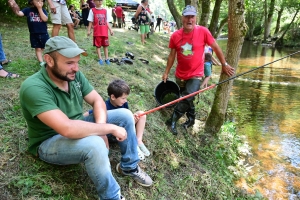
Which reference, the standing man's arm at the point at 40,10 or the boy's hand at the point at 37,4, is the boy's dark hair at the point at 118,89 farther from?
the boy's hand at the point at 37,4

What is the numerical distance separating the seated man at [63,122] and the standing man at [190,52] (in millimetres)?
2194

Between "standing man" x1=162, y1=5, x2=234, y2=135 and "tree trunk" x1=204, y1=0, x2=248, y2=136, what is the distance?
9.2 inches

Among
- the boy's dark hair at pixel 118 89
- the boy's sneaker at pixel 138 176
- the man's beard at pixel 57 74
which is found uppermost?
the man's beard at pixel 57 74

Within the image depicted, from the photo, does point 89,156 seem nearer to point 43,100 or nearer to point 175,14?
point 43,100

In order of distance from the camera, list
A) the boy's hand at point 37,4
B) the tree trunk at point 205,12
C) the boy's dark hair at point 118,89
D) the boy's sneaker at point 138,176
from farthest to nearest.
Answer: the tree trunk at point 205,12
the boy's hand at point 37,4
the boy's dark hair at point 118,89
the boy's sneaker at point 138,176

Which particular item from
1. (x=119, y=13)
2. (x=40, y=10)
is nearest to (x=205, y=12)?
(x=40, y=10)

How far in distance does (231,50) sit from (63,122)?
3289 mm

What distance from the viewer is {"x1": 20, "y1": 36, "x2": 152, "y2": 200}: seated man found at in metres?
2.15

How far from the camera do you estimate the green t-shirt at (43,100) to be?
215cm

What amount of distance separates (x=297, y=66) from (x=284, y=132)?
995 cm

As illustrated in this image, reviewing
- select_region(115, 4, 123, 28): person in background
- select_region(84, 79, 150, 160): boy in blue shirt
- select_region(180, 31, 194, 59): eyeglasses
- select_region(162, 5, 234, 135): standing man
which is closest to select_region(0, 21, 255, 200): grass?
select_region(84, 79, 150, 160): boy in blue shirt

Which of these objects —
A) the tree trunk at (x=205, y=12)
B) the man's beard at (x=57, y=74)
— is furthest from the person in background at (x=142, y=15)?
the man's beard at (x=57, y=74)

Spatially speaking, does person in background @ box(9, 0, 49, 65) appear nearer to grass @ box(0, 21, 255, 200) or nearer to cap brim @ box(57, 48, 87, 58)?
grass @ box(0, 21, 255, 200)

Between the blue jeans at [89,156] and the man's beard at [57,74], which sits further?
the man's beard at [57,74]
